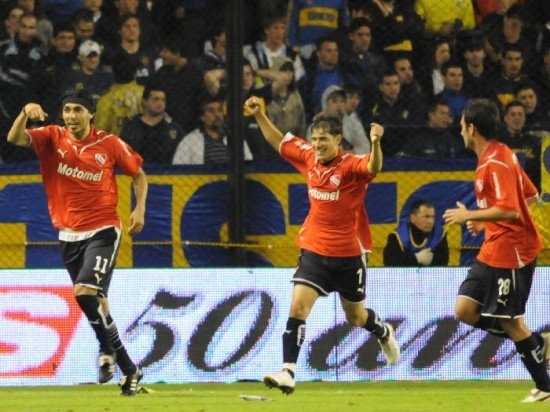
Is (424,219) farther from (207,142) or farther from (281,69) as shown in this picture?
(207,142)

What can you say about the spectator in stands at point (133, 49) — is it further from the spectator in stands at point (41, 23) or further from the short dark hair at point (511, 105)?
the short dark hair at point (511, 105)

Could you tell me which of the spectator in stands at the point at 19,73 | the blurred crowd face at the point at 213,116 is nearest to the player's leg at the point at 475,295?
the blurred crowd face at the point at 213,116

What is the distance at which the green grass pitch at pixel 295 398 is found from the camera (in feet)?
29.9

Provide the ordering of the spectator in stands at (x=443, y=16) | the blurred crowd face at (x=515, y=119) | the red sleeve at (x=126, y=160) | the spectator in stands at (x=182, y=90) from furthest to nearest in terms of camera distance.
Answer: the spectator in stands at (x=443, y=16), the blurred crowd face at (x=515, y=119), the spectator in stands at (x=182, y=90), the red sleeve at (x=126, y=160)

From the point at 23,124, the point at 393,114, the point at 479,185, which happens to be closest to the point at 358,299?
the point at 479,185

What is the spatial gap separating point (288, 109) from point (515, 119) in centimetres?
243

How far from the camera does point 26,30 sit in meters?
13.5

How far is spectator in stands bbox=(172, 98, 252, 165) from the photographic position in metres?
13.5

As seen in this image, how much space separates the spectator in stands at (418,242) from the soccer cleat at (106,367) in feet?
12.8

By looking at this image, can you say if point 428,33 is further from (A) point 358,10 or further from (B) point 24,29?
(B) point 24,29

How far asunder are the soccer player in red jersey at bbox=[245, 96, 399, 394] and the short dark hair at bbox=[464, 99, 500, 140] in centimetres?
77

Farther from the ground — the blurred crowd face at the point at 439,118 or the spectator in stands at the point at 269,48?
the spectator in stands at the point at 269,48

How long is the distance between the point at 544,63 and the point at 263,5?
10.5ft

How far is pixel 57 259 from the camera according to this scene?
13141 mm
